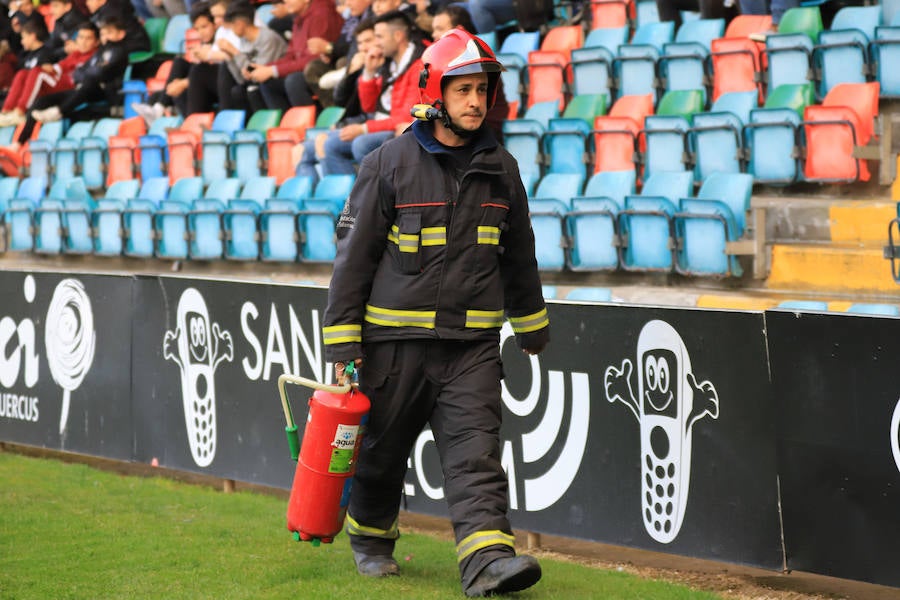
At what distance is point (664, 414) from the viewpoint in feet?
19.6

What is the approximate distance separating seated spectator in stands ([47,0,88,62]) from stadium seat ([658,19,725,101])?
10353mm

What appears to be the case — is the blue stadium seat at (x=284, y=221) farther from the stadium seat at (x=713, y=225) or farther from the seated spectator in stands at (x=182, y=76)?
the stadium seat at (x=713, y=225)

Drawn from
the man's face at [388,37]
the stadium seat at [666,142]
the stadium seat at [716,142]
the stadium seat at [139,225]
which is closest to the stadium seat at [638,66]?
the stadium seat at [666,142]

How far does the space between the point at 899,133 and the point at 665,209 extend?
6.34 ft

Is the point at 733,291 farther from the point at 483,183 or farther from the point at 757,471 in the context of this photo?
the point at 483,183

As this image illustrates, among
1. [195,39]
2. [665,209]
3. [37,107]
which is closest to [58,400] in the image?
[665,209]

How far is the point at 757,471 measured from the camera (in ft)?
18.4

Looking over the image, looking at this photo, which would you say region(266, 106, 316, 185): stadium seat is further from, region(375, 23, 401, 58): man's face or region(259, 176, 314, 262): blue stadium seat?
region(375, 23, 401, 58): man's face

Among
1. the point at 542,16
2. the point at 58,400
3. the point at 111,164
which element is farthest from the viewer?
the point at 111,164

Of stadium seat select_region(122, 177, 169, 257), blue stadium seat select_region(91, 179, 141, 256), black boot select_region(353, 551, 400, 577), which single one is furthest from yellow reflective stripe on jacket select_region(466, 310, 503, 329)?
blue stadium seat select_region(91, 179, 141, 256)

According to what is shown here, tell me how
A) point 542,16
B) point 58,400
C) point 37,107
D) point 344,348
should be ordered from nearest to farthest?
point 344,348 < point 58,400 < point 542,16 < point 37,107

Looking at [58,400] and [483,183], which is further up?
[483,183]

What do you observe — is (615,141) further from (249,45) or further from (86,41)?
(86,41)

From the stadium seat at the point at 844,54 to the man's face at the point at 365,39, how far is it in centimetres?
381
